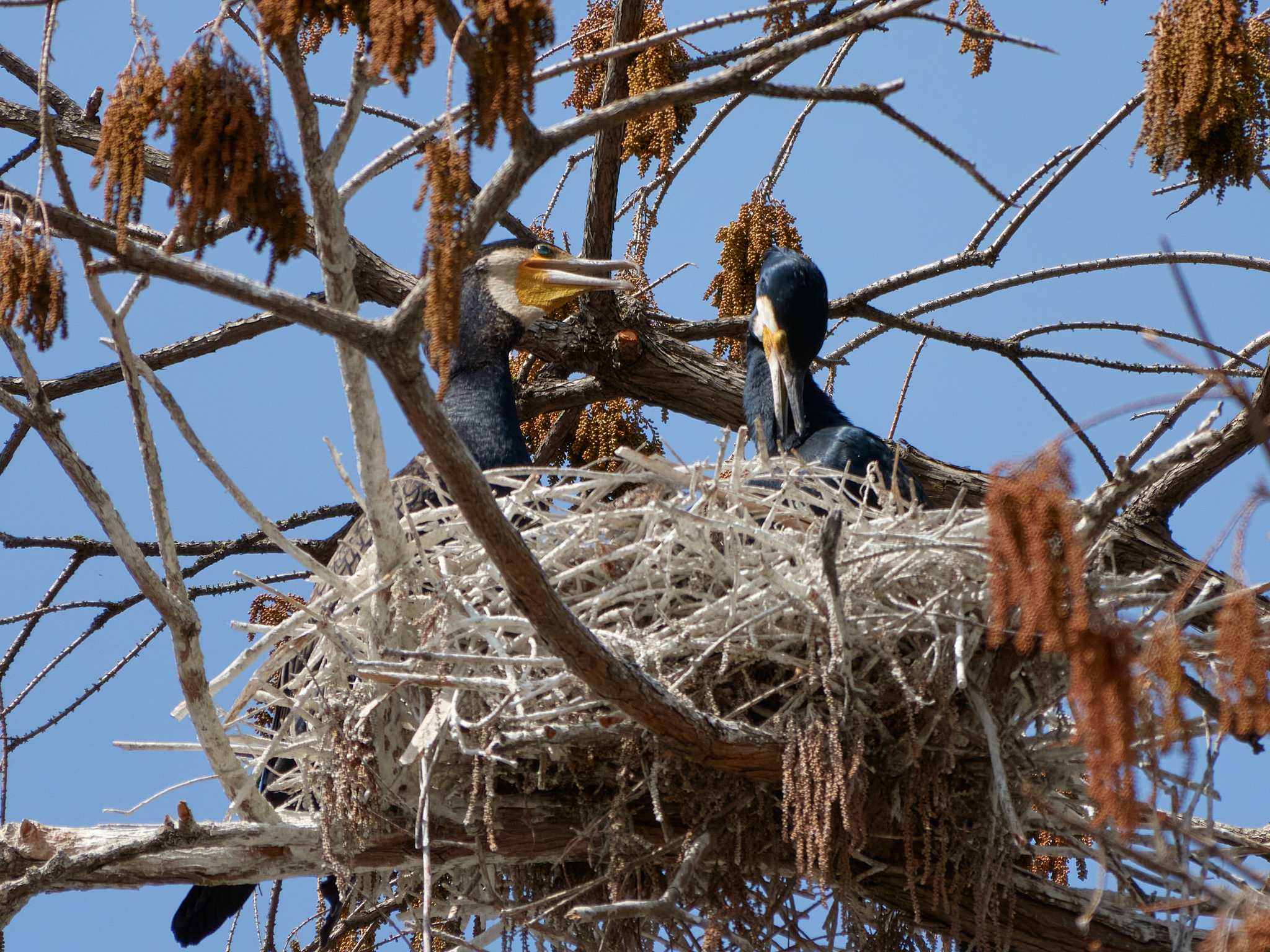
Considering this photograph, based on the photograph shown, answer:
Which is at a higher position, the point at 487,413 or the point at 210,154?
the point at 487,413

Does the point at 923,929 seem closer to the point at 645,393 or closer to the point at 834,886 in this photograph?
the point at 834,886

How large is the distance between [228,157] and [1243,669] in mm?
1588

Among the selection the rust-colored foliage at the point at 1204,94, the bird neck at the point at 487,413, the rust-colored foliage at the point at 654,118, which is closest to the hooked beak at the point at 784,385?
the rust-colored foliage at the point at 654,118

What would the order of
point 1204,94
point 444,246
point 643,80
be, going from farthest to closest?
1. point 643,80
2. point 1204,94
3. point 444,246

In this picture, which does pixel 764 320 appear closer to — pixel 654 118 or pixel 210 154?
pixel 654 118

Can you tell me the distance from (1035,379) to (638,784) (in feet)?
8.53

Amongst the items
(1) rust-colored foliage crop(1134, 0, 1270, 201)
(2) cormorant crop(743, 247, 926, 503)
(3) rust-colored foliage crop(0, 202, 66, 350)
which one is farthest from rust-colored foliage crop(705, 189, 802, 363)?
(3) rust-colored foliage crop(0, 202, 66, 350)

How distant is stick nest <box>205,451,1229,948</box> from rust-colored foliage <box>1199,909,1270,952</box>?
0.84m

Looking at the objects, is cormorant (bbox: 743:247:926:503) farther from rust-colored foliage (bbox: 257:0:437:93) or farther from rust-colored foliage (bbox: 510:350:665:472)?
rust-colored foliage (bbox: 257:0:437:93)

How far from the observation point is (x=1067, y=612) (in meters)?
1.94

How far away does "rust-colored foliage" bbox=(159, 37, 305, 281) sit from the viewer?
2.29 metres

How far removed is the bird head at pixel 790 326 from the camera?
5031 millimetres

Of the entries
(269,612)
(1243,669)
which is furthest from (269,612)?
(1243,669)

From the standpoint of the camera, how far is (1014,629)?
10.4 ft
